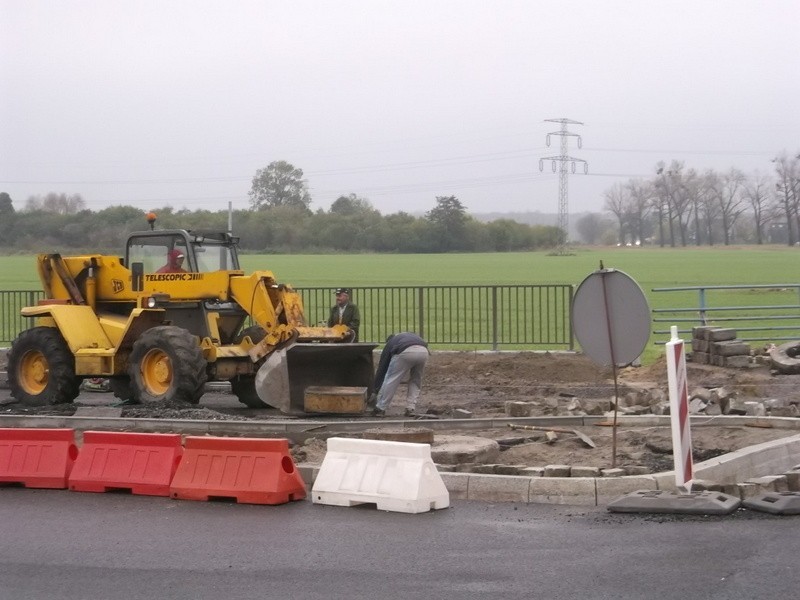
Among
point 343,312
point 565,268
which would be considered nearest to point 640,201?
point 565,268

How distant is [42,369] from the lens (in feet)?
59.7

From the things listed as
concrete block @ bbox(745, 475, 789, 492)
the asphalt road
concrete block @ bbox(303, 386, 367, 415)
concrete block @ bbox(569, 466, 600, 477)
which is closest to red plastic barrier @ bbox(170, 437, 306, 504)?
the asphalt road

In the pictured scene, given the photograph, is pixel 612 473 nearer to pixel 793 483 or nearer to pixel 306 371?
pixel 793 483

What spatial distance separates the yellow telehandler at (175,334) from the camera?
54.2 ft

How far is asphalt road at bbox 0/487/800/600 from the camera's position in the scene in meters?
7.19

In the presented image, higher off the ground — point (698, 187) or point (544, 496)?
point (698, 187)

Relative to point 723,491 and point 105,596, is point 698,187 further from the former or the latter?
point 105,596

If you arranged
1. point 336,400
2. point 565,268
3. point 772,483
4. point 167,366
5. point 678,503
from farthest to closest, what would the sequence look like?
point 565,268, point 167,366, point 336,400, point 772,483, point 678,503

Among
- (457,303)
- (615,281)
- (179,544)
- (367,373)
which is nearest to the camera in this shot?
(179,544)

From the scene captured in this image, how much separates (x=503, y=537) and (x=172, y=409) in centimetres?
818

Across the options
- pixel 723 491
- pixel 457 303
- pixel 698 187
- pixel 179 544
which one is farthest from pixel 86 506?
pixel 698 187

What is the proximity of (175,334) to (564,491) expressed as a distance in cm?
778

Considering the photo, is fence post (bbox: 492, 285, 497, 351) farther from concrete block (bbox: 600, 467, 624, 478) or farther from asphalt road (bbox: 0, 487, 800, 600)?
asphalt road (bbox: 0, 487, 800, 600)

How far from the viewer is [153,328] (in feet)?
54.8
